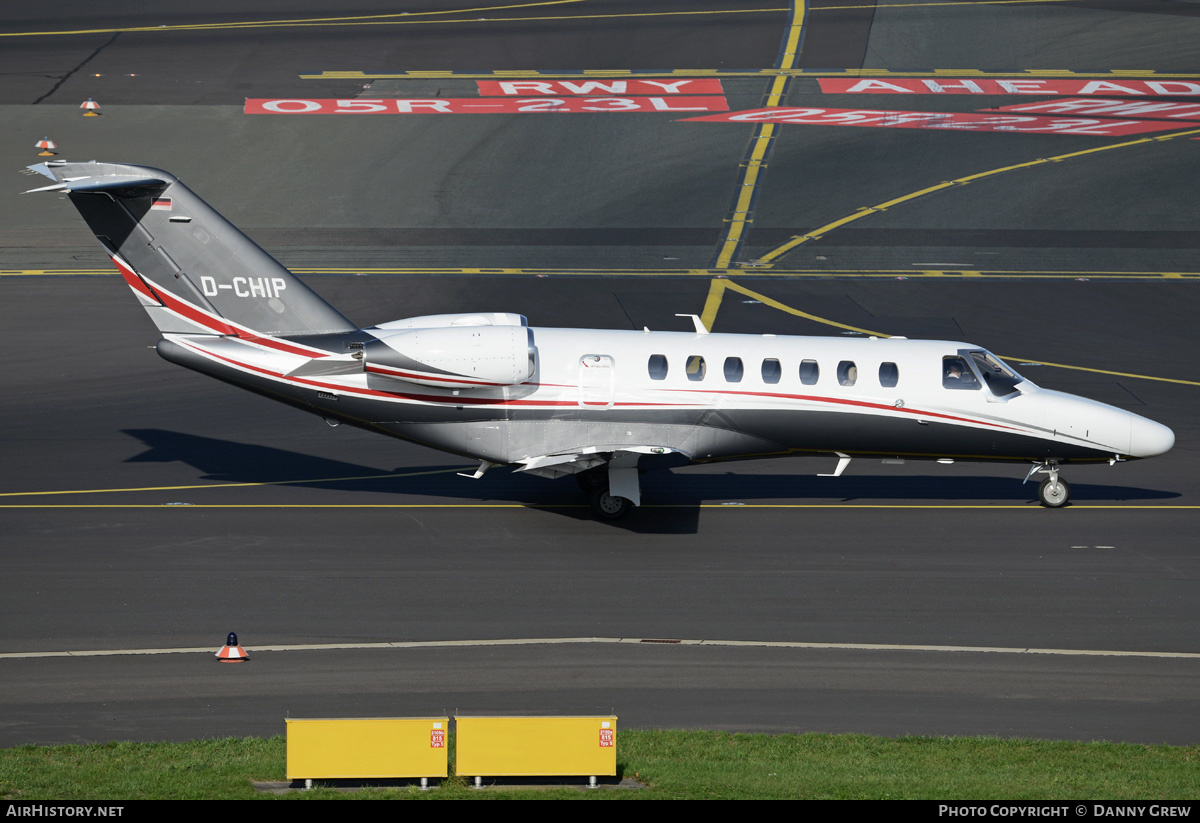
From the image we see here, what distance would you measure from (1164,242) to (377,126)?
28015 millimetres

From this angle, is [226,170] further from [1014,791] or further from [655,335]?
[1014,791]

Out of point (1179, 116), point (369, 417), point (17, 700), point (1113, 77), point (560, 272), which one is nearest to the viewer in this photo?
point (17, 700)

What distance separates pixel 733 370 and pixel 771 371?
70 cm

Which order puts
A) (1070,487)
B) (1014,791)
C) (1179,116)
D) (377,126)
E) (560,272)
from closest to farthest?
(1014,791) → (1070,487) → (560,272) → (377,126) → (1179,116)

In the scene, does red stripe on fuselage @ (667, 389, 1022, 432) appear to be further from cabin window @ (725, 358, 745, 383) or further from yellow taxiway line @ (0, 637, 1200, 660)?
yellow taxiway line @ (0, 637, 1200, 660)

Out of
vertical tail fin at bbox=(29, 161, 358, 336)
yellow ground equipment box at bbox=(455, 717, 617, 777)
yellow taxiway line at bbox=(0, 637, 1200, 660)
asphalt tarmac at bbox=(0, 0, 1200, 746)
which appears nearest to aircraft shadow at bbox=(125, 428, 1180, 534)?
asphalt tarmac at bbox=(0, 0, 1200, 746)

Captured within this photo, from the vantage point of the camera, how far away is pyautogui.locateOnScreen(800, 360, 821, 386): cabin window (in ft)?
83.9

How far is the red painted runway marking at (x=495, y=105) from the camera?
53.8 meters

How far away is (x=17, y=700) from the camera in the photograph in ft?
57.7

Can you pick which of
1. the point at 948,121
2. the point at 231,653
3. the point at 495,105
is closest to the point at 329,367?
the point at 231,653

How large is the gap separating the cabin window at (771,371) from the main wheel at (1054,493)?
6015mm

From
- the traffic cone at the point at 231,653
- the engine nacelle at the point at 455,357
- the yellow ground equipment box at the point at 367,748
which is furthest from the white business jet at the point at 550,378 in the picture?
the yellow ground equipment box at the point at 367,748

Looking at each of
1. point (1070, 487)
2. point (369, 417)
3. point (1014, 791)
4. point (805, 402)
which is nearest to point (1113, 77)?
point (1070, 487)

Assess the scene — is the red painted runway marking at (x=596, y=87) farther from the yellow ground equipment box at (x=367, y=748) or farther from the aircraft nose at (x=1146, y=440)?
the yellow ground equipment box at (x=367, y=748)
